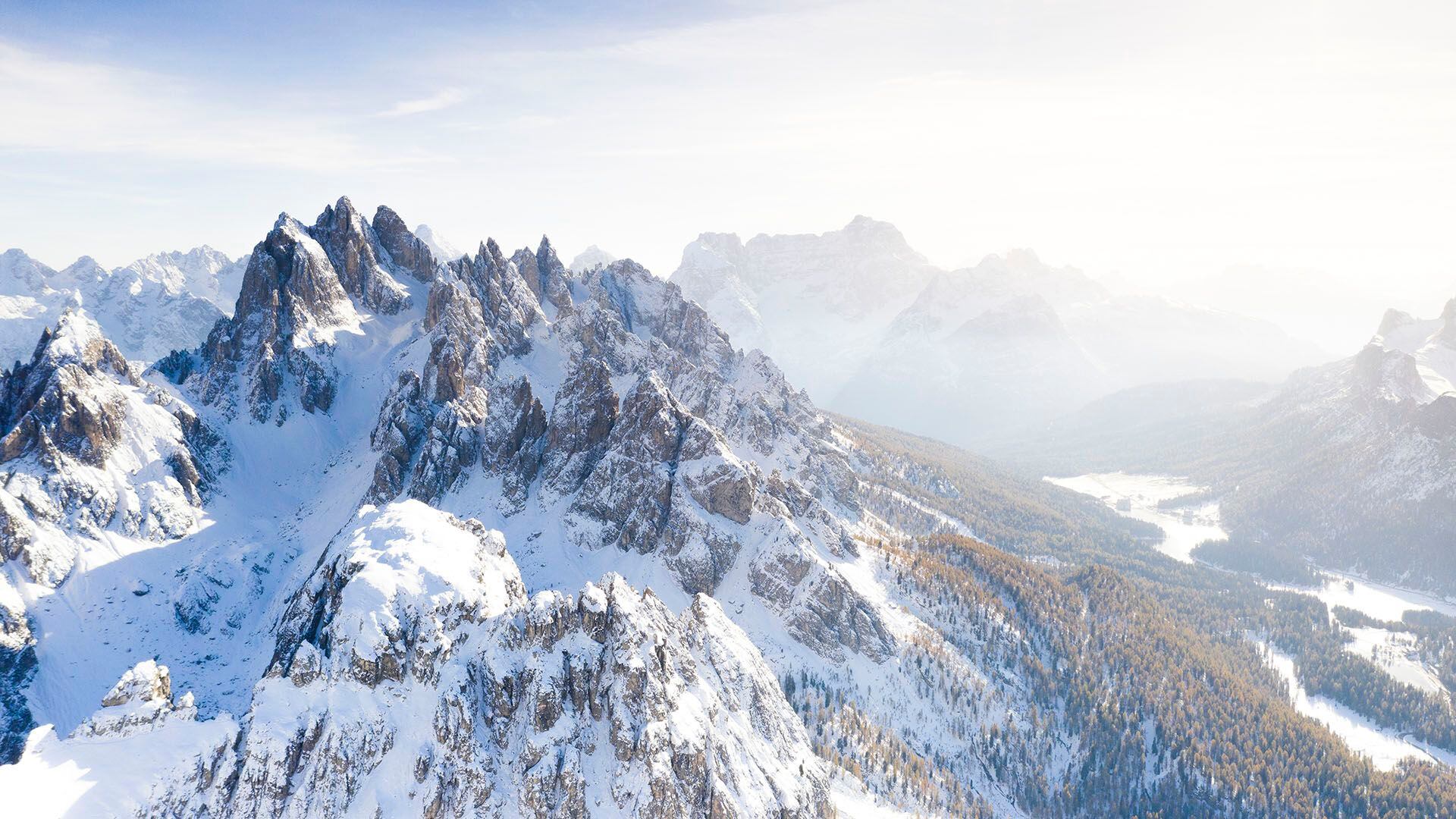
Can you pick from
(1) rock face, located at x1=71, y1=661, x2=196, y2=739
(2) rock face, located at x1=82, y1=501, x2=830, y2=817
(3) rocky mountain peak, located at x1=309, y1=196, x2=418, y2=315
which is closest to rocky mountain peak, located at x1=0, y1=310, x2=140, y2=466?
(3) rocky mountain peak, located at x1=309, y1=196, x2=418, y2=315

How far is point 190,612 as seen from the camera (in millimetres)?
113750

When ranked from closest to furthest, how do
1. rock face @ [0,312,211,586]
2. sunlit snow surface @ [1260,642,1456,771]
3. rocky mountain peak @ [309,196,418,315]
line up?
rock face @ [0,312,211,586]
sunlit snow surface @ [1260,642,1456,771]
rocky mountain peak @ [309,196,418,315]

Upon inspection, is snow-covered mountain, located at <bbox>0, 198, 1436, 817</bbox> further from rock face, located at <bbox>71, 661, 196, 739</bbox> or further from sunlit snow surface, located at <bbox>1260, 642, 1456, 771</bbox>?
sunlit snow surface, located at <bbox>1260, 642, 1456, 771</bbox>

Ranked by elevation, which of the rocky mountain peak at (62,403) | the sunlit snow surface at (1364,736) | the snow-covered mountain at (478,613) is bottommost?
the sunlit snow surface at (1364,736)

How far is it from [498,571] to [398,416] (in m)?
79.4

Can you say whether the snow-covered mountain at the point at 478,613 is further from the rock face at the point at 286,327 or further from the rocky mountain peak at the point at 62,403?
the rock face at the point at 286,327

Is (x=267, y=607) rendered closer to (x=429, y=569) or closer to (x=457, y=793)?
(x=429, y=569)

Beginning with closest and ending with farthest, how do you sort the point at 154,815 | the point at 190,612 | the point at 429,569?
the point at 154,815
the point at 429,569
the point at 190,612

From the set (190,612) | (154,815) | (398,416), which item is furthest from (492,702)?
(398,416)

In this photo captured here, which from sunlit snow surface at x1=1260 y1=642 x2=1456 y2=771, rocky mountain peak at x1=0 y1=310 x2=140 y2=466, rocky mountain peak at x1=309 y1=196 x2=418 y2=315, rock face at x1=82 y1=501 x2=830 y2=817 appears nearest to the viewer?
→ rock face at x1=82 y1=501 x2=830 y2=817

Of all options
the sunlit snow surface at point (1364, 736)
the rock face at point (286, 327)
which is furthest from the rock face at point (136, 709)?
the sunlit snow surface at point (1364, 736)

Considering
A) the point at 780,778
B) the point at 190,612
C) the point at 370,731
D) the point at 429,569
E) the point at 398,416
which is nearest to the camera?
the point at 370,731

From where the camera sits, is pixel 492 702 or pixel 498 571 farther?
pixel 498 571

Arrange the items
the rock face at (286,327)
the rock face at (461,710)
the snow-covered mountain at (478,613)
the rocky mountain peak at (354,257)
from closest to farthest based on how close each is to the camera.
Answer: the rock face at (461,710) → the snow-covered mountain at (478,613) → the rock face at (286,327) → the rocky mountain peak at (354,257)
